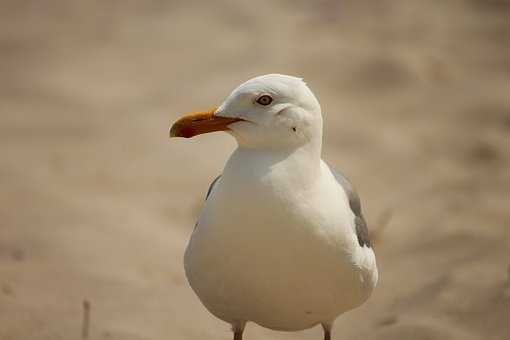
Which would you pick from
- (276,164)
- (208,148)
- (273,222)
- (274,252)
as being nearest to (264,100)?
(276,164)

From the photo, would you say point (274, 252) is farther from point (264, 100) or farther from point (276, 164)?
point (264, 100)

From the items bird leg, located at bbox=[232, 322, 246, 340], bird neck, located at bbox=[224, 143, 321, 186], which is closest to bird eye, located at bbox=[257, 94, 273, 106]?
bird neck, located at bbox=[224, 143, 321, 186]

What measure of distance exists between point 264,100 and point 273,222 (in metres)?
0.43

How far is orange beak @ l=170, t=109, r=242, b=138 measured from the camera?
3.18 meters

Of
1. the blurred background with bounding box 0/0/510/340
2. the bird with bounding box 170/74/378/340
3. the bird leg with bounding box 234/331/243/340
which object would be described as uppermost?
the bird with bounding box 170/74/378/340

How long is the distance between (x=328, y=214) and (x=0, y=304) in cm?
186

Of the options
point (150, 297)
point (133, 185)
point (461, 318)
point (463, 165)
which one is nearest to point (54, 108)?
point (133, 185)

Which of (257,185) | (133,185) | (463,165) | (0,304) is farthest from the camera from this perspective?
(463,165)

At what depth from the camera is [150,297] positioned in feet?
15.8

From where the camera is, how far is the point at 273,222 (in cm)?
305

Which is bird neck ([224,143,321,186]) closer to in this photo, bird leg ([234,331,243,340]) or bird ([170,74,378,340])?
bird ([170,74,378,340])

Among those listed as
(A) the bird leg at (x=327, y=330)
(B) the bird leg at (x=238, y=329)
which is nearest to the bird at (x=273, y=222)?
(B) the bird leg at (x=238, y=329)

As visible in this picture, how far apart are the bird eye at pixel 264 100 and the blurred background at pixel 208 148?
146cm

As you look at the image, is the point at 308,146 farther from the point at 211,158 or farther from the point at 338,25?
the point at 338,25
